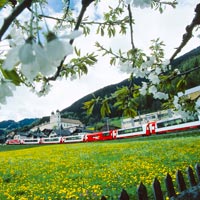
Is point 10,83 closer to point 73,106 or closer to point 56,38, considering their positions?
point 56,38

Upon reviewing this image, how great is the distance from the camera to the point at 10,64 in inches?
19.2

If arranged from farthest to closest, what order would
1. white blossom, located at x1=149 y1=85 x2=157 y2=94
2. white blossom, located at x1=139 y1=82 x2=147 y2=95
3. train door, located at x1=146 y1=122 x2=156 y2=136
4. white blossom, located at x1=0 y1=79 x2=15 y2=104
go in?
train door, located at x1=146 y1=122 x2=156 y2=136 → white blossom, located at x1=149 y1=85 x2=157 y2=94 → white blossom, located at x1=139 y1=82 x2=147 y2=95 → white blossom, located at x1=0 y1=79 x2=15 y2=104

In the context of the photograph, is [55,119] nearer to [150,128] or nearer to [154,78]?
[150,128]

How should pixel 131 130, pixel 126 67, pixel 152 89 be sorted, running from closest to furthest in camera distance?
pixel 126 67 < pixel 152 89 < pixel 131 130

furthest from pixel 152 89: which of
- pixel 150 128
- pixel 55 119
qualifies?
pixel 55 119

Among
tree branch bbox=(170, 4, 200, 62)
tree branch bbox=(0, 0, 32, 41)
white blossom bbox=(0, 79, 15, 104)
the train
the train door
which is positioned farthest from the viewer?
the train door

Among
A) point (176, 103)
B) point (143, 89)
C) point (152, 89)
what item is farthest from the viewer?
point (176, 103)

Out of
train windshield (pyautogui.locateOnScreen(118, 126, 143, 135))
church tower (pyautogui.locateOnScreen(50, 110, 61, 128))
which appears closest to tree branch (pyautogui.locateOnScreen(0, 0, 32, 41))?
train windshield (pyautogui.locateOnScreen(118, 126, 143, 135))

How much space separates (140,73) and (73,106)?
13917cm

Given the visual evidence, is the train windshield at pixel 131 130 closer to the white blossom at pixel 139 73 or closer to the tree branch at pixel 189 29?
the white blossom at pixel 139 73

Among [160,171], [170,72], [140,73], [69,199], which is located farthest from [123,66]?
[160,171]

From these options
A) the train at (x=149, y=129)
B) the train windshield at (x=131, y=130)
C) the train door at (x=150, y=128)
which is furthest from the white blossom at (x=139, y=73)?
the train windshield at (x=131, y=130)

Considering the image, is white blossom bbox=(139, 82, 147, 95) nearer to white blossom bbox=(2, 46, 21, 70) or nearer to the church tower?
white blossom bbox=(2, 46, 21, 70)

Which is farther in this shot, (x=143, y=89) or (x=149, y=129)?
(x=149, y=129)
